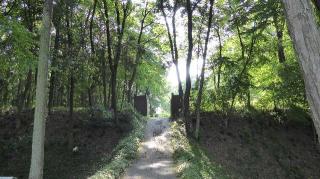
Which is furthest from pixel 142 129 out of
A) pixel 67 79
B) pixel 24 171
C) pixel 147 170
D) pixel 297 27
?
pixel 297 27

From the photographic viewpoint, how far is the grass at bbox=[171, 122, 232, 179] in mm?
13844

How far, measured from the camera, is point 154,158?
17.2 meters

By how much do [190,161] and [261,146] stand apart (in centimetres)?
921

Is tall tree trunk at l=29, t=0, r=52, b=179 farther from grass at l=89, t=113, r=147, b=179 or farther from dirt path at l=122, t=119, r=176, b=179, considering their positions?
dirt path at l=122, t=119, r=176, b=179

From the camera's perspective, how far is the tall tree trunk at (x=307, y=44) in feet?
14.2

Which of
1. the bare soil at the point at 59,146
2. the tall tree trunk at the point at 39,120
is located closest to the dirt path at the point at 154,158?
the bare soil at the point at 59,146

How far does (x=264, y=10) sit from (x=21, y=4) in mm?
13570

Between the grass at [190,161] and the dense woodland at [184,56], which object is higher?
the dense woodland at [184,56]

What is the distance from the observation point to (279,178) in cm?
2042

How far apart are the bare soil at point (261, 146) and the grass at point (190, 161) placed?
1.43m

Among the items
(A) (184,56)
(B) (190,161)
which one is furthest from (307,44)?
(A) (184,56)

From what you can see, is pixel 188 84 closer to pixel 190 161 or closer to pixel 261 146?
pixel 261 146

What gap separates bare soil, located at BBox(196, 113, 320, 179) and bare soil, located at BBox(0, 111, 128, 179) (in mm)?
5591

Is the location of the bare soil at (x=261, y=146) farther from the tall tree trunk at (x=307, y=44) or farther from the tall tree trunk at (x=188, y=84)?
the tall tree trunk at (x=307, y=44)
